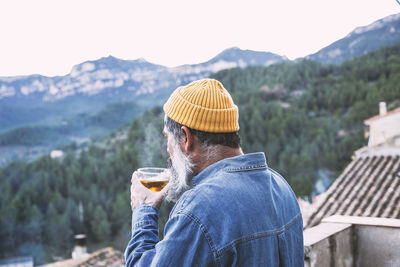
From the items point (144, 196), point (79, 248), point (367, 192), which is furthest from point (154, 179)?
point (79, 248)

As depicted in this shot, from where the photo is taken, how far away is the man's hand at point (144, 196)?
0.86 m

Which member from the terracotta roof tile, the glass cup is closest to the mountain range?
the terracotta roof tile

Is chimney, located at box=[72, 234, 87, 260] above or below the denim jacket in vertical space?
below

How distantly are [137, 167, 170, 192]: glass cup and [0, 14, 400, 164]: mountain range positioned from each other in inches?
1619

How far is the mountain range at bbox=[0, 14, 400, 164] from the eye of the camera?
43.8 m

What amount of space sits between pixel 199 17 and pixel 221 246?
31940mm

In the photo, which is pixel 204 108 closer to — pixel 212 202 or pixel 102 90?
pixel 212 202

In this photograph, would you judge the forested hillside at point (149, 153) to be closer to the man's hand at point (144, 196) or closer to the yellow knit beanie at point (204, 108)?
the man's hand at point (144, 196)

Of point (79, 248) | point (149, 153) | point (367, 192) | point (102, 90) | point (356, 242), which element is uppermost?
point (102, 90)

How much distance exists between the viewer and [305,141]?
36750 mm

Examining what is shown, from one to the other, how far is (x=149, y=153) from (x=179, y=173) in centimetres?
2789

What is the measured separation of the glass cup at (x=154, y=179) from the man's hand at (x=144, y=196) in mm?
54

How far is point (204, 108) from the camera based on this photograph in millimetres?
807

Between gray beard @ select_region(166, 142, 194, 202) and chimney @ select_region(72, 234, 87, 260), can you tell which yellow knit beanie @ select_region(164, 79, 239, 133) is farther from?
chimney @ select_region(72, 234, 87, 260)
